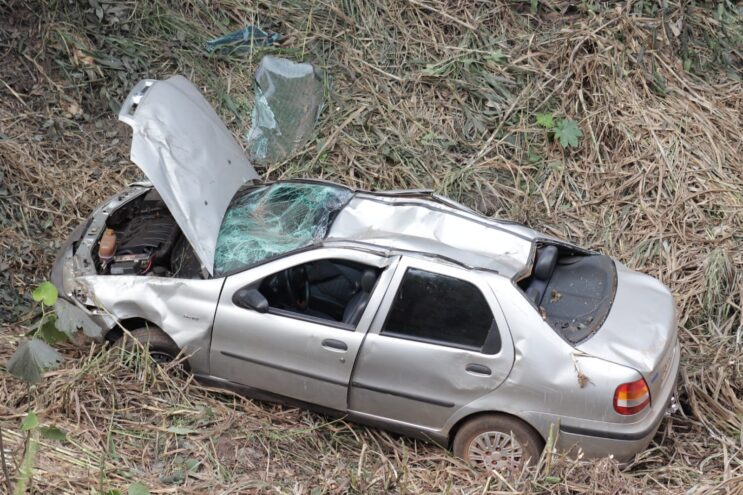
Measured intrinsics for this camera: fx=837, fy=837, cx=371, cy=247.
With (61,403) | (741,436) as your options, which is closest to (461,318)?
→ (741,436)

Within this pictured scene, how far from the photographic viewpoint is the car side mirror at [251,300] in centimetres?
523

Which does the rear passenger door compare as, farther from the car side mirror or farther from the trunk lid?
the car side mirror

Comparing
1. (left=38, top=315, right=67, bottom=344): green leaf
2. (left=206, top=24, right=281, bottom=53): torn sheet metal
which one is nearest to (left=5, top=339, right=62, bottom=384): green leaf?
(left=38, top=315, right=67, bottom=344): green leaf

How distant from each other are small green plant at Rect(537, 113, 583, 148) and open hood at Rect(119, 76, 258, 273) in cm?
334

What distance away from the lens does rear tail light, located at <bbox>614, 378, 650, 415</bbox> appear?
4773 mm

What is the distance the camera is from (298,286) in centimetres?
546

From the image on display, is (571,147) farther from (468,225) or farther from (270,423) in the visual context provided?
(270,423)

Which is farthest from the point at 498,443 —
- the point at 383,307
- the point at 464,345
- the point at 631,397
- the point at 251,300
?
the point at 251,300

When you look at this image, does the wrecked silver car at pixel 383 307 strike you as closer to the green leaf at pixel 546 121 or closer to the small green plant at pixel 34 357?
the small green plant at pixel 34 357

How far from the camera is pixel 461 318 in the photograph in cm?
500

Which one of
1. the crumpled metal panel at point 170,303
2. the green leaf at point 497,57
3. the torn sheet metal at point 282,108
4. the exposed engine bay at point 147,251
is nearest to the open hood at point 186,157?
→ the crumpled metal panel at point 170,303

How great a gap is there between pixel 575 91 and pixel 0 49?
5.84 metres

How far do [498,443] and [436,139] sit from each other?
393 cm

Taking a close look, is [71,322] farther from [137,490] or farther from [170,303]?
[170,303]
